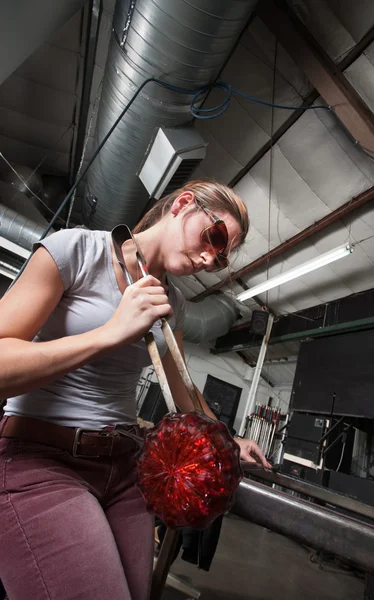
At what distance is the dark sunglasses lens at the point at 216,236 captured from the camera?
2.63ft

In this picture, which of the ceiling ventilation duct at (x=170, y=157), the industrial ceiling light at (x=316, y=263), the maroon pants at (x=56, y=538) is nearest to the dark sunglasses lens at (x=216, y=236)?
the maroon pants at (x=56, y=538)

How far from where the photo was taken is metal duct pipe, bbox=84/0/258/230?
1.63 m

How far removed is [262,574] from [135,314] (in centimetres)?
302

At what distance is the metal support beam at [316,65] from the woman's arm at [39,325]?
2.82m

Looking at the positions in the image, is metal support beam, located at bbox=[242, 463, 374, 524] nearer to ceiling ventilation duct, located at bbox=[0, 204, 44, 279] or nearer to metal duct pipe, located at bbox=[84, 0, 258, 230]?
metal duct pipe, located at bbox=[84, 0, 258, 230]

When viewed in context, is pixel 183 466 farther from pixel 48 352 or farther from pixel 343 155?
pixel 343 155

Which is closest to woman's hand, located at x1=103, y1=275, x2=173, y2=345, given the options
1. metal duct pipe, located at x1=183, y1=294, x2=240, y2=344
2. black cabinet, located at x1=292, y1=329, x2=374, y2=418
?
black cabinet, located at x1=292, y1=329, x2=374, y2=418

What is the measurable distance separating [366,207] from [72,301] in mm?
3579

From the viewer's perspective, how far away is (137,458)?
46 centimetres

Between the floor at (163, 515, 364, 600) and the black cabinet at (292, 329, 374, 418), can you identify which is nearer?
the floor at (163, 515, 364, 600)

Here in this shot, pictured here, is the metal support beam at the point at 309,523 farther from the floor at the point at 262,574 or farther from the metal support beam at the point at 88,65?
the metal support beam at the point at 88,65

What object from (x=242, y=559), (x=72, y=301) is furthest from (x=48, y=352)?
(x=242, y=559)

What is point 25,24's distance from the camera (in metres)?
1.54

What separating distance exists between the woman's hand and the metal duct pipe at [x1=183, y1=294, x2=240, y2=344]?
4.66m
